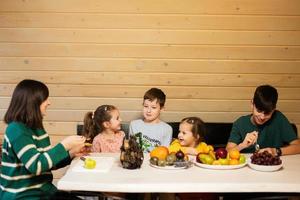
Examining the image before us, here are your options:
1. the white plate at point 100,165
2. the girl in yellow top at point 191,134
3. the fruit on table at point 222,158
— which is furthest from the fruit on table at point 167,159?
the girl in yellow top at point 191,134

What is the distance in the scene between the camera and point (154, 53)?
3.61 metres

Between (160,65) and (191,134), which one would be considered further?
(160,65)

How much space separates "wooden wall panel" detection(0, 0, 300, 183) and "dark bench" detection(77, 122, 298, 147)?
0.36 ft

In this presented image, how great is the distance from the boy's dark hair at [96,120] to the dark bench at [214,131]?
0.27m

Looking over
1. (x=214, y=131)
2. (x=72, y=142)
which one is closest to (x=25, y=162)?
(x=72, y=142)

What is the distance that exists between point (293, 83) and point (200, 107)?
0.84m

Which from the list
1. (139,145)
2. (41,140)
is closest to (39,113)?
(41,140)

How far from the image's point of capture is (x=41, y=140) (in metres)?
2.33

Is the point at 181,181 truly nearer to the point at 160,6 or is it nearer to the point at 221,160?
the point at 221,160

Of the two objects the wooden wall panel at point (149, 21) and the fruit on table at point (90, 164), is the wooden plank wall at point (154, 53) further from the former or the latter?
the fruit on table at point (90, 164)

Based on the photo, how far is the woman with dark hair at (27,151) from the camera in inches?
85.1

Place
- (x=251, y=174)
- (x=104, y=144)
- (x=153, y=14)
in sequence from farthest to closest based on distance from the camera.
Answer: (x=153, y=14)
(x=104, y=144)
(x=251, y=174)

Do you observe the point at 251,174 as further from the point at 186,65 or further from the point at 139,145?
the point at 186,65

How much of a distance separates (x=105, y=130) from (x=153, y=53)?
82 cm
